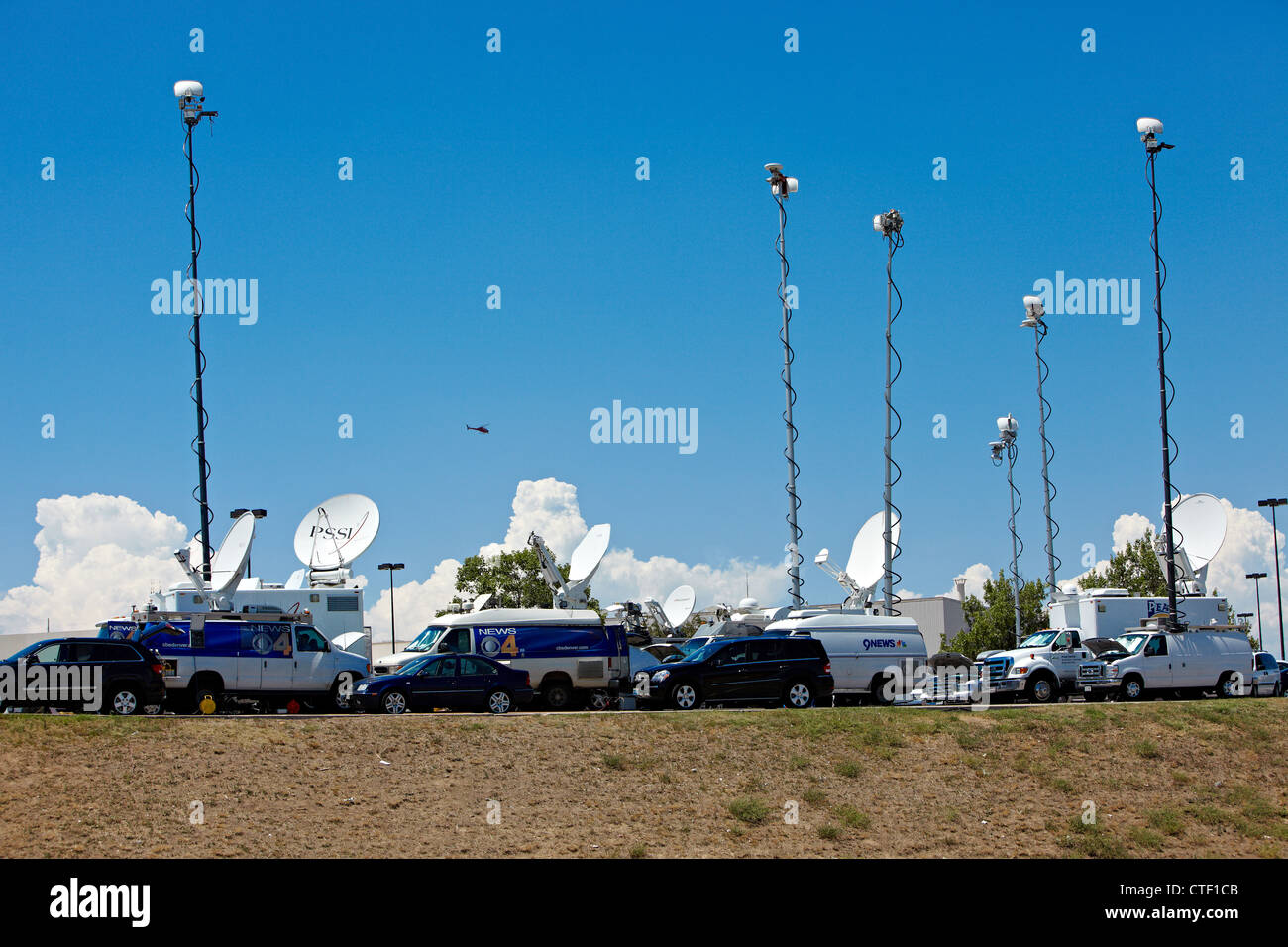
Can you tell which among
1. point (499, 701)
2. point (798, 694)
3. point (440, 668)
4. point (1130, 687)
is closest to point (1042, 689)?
point (1130, 687)

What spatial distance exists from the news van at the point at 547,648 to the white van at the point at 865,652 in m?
3.85

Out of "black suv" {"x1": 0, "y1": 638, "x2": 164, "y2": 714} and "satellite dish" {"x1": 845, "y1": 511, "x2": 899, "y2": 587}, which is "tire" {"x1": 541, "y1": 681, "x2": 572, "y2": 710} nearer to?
"black suv" {"x1": 0, "y1": 638, "x2": 164, "y2": 714}

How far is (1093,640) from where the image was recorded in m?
33.1

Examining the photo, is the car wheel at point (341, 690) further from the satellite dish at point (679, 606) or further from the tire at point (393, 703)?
the satellite dish at point (679, 606)

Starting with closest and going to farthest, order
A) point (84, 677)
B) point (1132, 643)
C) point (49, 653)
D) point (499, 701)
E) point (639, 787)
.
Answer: point (639, 787) < point (84, 677) < point (49, 653) < point (499, 701) < point (1132, 643)

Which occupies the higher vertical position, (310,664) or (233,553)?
(233,553)

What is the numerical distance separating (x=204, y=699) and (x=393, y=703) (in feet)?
12.8

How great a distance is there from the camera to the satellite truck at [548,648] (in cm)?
2878

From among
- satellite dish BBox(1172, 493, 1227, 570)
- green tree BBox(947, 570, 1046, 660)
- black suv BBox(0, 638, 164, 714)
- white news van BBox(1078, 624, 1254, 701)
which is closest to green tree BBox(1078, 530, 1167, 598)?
green tree BBox(947, 570, 1046, 660)

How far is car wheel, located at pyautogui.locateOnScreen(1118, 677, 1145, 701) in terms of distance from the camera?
3173 centimetres

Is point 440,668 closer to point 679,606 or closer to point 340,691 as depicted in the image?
point 340,691

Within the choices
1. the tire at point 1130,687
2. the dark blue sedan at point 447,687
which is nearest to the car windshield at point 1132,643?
the tire at point 1130,687
